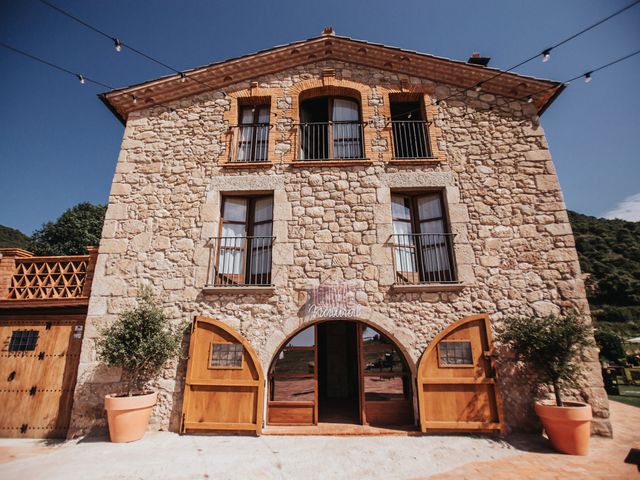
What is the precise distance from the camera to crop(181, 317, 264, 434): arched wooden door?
16.1ft

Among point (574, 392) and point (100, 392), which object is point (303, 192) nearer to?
point (100, 392)

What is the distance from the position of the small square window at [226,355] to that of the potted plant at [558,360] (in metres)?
4.56

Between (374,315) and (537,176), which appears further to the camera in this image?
(537,176)

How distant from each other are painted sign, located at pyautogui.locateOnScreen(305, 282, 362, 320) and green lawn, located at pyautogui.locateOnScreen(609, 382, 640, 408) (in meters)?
6.81

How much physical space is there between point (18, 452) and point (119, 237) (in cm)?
359

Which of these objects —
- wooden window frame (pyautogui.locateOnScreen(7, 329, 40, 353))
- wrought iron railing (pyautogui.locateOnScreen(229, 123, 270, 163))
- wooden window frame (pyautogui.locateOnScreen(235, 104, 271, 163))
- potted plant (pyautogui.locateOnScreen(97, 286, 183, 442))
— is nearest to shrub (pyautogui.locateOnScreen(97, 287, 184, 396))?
potted plant (pyautogui.locateOnScreen(97, 286, 183, 442))

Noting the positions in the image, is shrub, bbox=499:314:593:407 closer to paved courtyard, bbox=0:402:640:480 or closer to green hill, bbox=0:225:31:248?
paved courtyard, bbox=0:402:640:480

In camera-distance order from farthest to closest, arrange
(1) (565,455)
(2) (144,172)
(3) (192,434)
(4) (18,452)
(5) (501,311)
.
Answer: (2) (144,172) < (5) (501,311) < (3) (192,434) < (4) (18,452) < (1) (565,455)

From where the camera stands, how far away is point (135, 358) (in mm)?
4762

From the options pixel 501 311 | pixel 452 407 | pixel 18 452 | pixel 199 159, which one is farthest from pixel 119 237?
pixel 501 311

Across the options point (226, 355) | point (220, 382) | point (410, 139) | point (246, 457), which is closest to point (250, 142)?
point (410, 139)

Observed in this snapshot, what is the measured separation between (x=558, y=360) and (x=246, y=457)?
4.79m

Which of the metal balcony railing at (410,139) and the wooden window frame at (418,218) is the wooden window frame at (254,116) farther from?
the wooden window frame at (418,218)

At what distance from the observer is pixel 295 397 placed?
17.7 ft
